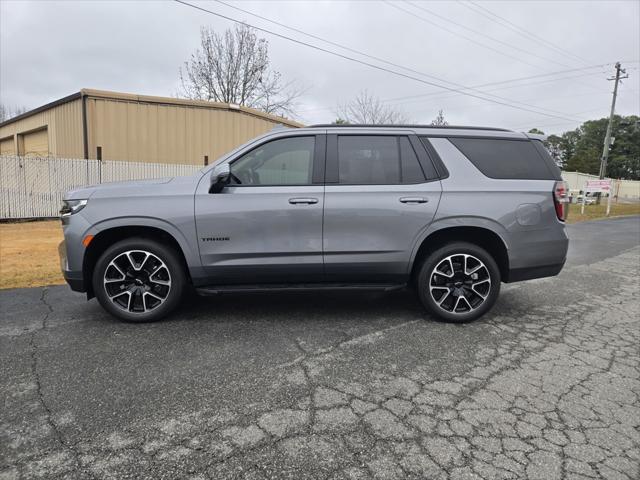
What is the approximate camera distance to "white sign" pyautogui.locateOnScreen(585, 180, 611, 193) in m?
20.2

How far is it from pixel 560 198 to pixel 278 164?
2.88 metres

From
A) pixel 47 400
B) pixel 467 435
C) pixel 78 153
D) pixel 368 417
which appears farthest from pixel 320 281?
pixel 78 153

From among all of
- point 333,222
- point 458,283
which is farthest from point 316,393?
point 458,283

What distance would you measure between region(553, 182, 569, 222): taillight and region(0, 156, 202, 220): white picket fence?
11.9 metres

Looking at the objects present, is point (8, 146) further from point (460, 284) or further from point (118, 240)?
point (460, 284)

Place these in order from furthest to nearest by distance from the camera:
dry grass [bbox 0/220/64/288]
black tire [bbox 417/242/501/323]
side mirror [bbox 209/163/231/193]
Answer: dry grass [bbox 0/220/64/288] < black tire [bbox 417/242/501/323] < side mirror [bbox 209/163/231/193]

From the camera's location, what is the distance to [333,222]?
12.9ft

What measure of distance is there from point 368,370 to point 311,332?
0.89 meters

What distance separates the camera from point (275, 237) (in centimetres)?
391

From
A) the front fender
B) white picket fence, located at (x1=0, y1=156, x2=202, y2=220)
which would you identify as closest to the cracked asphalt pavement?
the front fender

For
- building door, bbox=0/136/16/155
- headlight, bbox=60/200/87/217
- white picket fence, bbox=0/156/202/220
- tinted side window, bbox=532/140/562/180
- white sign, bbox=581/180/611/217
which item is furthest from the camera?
building door, bbox=0/136/16/155

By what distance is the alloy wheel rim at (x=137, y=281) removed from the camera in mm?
3914

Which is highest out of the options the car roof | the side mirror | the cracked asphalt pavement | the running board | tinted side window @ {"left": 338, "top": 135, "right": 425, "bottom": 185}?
the car roof

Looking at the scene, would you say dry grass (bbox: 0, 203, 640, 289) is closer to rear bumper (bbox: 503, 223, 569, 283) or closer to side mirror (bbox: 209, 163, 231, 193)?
side mirror (bbox: 209, 163, 231, 193)
